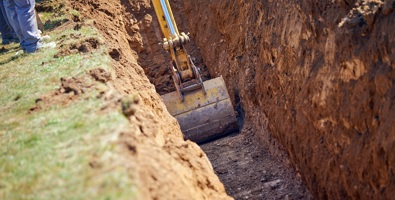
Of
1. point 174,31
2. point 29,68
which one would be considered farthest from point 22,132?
point 174,31

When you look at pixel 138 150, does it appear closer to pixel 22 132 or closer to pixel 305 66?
pixel 22 132

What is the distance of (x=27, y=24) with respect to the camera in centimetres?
1108

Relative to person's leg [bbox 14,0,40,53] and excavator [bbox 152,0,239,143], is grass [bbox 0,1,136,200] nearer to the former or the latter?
person's leg [bbox 14,0,40,53]

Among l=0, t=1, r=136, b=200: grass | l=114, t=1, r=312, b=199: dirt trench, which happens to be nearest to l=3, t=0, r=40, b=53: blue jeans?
l=0, t=1, r=136, b=200: grass

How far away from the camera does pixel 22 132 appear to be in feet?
21.6

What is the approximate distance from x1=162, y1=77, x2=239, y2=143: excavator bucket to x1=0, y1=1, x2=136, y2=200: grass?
2.57 m

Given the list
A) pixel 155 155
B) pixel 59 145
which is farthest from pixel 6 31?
pixel 155 155

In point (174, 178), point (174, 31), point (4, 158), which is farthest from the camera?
point (174, 31)

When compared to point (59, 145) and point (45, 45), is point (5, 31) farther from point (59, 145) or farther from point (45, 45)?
point (59, 145)

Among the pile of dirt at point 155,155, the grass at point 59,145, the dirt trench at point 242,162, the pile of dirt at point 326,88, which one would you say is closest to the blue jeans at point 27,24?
the pile of dirt at point 155,155

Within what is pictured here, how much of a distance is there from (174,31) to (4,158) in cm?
545

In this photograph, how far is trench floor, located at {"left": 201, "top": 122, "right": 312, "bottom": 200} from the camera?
8.97 meters

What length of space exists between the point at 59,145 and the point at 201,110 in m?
5.72

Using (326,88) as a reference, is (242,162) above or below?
below
